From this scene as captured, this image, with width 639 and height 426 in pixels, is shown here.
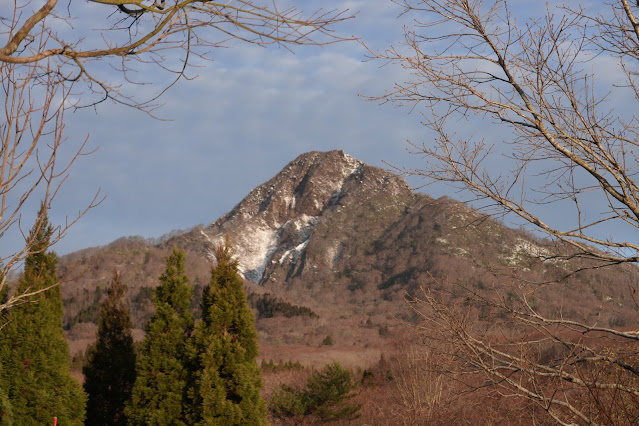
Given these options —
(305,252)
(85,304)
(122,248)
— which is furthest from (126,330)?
(305,252)

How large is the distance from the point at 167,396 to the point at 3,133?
10.1 meters

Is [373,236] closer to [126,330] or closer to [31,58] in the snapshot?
[126,330]

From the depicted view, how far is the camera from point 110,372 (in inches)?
587

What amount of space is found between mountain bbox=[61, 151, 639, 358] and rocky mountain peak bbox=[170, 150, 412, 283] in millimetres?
239

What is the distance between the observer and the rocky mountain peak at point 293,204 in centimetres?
12275

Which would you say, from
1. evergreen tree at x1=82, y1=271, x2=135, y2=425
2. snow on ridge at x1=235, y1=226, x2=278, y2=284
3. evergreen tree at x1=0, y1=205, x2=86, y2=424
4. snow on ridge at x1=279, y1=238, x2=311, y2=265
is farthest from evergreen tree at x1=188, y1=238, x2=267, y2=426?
snow on ridge at x1=235, y1=226, x2=278, y2=284

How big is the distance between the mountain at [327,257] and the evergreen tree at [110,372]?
2616 centimetres

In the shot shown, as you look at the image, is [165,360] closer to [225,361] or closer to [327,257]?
[225,361]

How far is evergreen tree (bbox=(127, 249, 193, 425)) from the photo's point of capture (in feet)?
40.5

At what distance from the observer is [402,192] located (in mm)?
126188

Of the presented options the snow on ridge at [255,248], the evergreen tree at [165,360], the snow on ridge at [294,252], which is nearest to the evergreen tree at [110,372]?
the evergreen tree at [165,360]

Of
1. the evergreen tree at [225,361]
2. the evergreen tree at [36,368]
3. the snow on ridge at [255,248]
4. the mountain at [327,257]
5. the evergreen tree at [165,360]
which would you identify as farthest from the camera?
the snow on ridge at [255,248]

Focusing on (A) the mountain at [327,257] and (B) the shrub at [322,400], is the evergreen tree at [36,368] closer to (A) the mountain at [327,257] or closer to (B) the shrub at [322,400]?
(B) the shrub at [322,400]

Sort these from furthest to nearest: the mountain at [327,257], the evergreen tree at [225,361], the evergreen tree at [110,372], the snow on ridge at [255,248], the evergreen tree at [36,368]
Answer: the snow on ridge at [255,248] < the mountain at [327,257] < the evergreen tree at [110,372] < the evergreen tree at [36,368] < the evergreen tree at [225,361]
